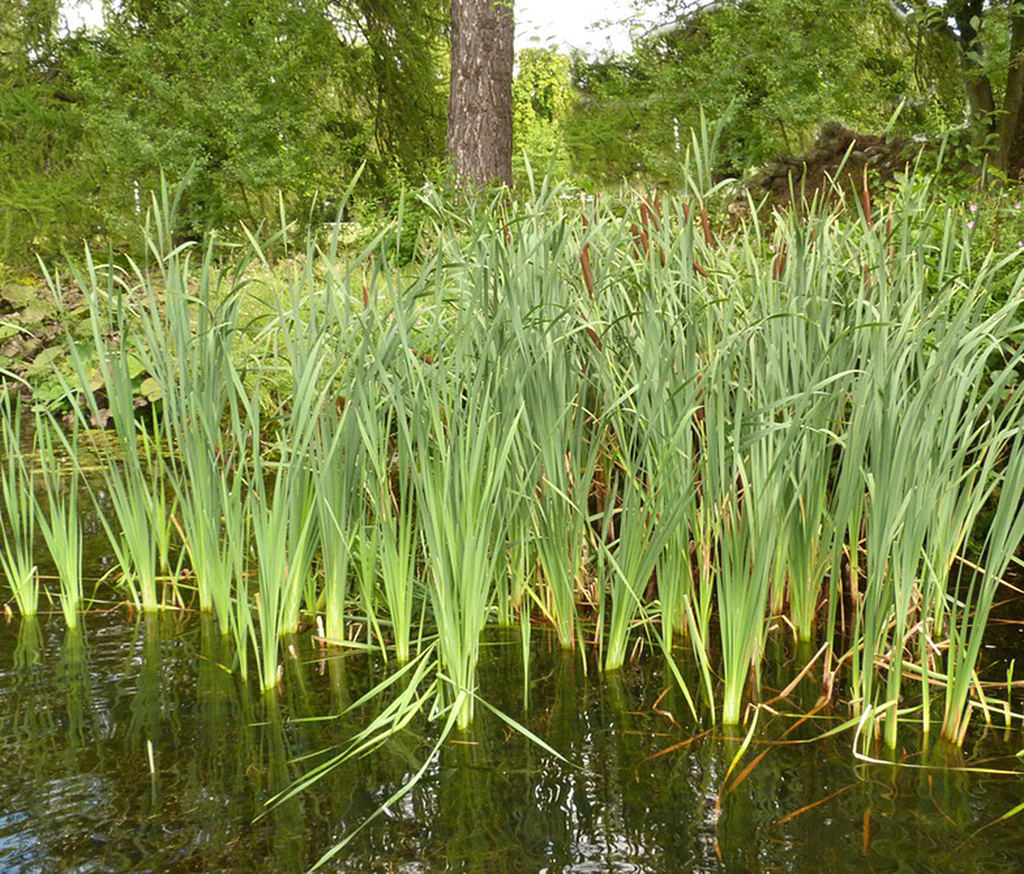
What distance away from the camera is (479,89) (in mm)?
9203

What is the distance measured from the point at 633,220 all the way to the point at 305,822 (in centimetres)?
170

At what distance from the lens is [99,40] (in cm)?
1473

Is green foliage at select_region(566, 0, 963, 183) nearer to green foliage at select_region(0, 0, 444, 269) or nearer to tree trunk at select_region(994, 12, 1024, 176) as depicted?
tree trunk at select_region(994, 12, 1024, 176)

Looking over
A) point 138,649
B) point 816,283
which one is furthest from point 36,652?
point 816,283

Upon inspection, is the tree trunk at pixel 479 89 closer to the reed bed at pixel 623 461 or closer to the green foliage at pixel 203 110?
the green foliage at pixel 203 110

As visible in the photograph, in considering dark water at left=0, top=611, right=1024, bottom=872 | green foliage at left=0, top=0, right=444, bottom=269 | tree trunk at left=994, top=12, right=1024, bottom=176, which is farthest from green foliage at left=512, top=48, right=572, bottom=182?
dark water at left=0, top=611, right=1024, bottom=872

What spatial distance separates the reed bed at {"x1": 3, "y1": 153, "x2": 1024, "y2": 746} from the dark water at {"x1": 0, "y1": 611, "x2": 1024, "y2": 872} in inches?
4.0

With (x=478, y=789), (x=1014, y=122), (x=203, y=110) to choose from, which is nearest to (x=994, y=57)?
(x=1014, y=122)

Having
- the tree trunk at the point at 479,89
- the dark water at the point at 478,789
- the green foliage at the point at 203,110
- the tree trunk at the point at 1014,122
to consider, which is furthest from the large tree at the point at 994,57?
the dark water at the point at 478,789

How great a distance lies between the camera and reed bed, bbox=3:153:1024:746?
187 centimetres

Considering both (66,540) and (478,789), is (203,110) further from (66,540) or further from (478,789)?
(478,789)

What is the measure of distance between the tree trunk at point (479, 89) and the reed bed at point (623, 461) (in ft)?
22.6

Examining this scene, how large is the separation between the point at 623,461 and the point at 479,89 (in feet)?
25.0

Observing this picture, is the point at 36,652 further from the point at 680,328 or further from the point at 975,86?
the point at 975,86
